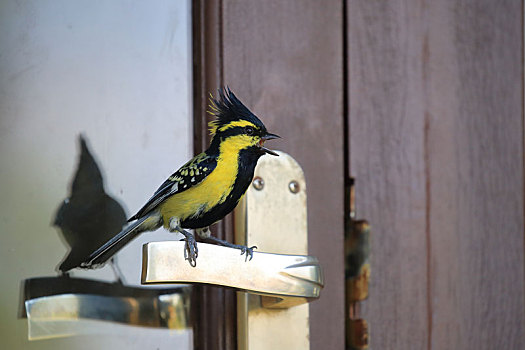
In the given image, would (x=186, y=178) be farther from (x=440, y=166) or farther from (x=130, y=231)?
(x=440, y=166)

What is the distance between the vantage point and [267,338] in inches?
25.1

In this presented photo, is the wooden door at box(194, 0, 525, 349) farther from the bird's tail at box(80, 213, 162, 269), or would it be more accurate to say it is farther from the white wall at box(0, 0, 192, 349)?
the bird's tail at box(80, 213, 162, 269)

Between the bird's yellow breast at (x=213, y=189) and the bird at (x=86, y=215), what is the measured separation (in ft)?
0.46

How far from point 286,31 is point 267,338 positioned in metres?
0.33

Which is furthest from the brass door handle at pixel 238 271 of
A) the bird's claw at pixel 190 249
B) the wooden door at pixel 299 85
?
the wooden door at pixel 299 85

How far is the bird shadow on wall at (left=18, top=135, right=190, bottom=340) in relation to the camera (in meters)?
0.58

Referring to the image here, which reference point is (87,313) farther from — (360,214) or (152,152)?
(360,214)

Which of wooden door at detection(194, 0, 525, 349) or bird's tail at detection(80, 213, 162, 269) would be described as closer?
bird's tail at detection(80, 213, 162, 269)

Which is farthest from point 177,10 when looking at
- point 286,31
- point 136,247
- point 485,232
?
point 485,232

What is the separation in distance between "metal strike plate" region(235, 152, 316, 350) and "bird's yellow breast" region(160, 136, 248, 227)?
148 millimetres

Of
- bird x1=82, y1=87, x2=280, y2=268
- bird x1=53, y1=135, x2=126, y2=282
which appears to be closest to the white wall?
bird x1=53, y1=135, x2=126, y2=282

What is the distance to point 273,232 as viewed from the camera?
65cm

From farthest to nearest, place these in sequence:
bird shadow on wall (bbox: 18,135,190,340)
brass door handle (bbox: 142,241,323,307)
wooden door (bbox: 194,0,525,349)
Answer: wooden door (bbox: 194,0,525,349)
bird shadow on wall (bbox: 18,135,190,340)
brass door handle (bbox: 142,241,323,307)

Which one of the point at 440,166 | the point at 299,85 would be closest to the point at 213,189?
the point at 299,85
